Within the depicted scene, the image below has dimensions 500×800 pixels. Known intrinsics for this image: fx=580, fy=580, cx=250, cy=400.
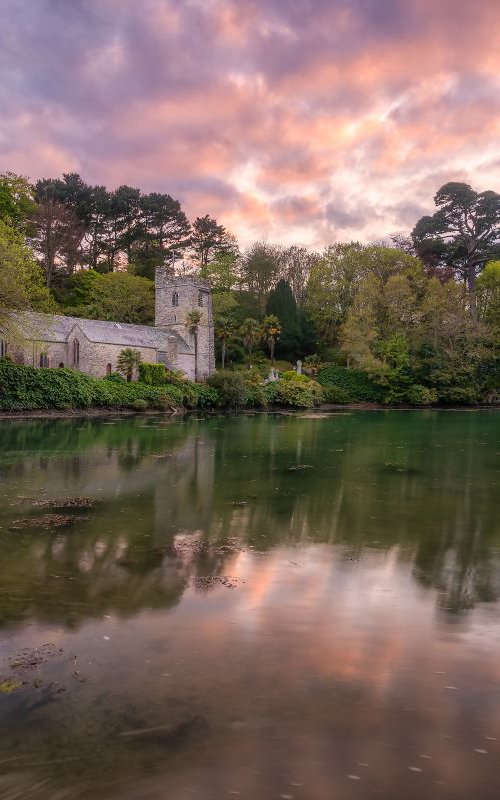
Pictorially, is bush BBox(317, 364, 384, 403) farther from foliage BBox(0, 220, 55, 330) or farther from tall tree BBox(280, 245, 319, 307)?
foliage BBox(0, 220, 55, 330)

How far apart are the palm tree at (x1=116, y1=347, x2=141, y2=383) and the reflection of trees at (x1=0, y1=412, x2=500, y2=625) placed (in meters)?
19.8

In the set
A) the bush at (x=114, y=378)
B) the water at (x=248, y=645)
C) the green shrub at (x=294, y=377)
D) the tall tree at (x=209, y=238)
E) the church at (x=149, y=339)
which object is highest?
the tall tree at (x=209, y=238)

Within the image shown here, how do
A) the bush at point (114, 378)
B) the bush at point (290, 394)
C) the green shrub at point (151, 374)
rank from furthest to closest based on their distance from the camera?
the bush at point (290, 394) → the green shrub at point (151, 374) → the bush at point (114, 378)

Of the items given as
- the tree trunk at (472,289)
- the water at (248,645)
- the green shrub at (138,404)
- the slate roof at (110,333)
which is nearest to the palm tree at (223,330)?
the slate roof at (110,333)

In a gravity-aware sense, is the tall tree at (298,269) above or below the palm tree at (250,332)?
above

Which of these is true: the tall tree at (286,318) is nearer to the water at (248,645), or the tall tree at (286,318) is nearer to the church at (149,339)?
the church at (149,339)

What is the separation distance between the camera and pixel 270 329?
5750 cm

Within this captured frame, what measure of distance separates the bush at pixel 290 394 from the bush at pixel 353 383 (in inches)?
270

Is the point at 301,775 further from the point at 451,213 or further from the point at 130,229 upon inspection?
the point at 130,229

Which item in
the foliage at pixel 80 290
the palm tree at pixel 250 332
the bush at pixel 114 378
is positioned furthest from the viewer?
the palm tree at pixel 250 332

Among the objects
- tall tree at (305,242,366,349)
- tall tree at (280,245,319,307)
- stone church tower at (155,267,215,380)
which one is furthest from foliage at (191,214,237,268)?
stone church tower at (155,267,215,380)

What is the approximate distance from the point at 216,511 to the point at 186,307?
42942mm

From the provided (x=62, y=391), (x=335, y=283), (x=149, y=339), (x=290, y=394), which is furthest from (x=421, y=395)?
(x=62, y=391)

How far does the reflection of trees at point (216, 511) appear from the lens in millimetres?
6742
